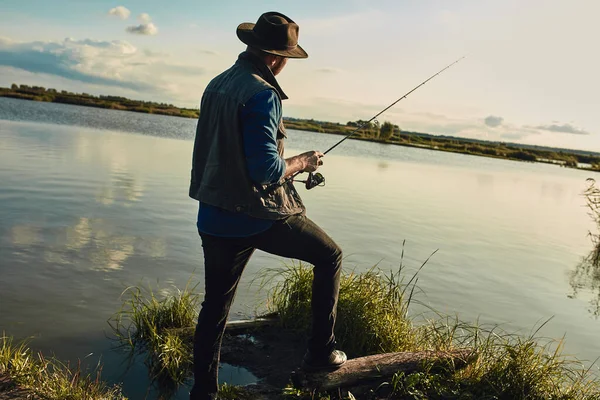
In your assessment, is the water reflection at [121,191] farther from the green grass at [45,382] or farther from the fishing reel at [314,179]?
the fishing reel at [314,179]

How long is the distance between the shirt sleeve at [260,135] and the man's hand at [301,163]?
0.24 m

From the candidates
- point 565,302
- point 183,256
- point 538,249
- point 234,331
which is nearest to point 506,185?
point 538,249

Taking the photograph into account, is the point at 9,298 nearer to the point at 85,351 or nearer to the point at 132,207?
the point at 85,351

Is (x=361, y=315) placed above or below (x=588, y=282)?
above

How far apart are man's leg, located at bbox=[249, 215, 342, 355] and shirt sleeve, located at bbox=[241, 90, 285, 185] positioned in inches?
14.6

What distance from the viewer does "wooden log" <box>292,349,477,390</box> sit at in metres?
3.68

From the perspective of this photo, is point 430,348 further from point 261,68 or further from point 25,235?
point 25,235

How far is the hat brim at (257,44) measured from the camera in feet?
10.4

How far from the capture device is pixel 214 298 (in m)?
3.30

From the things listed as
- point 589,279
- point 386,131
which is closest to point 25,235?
point 589,279

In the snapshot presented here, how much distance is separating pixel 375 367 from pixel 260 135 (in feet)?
6.24

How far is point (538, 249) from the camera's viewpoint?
11492mm

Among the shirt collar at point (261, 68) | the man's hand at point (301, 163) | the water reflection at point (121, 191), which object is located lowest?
the water reflection at point (121, 191)

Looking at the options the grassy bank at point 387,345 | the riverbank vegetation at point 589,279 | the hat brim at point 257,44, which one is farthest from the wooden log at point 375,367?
the riverbank vegetation at point 589,279
